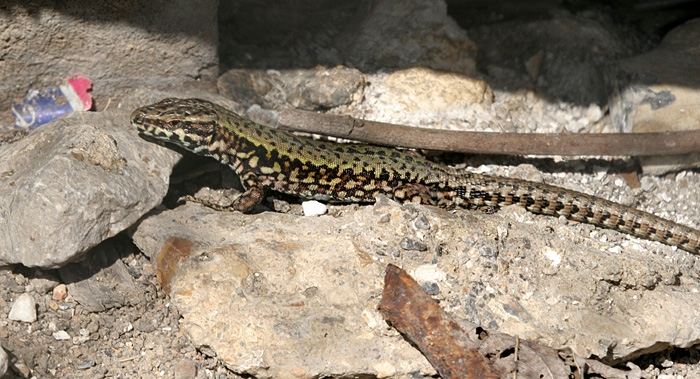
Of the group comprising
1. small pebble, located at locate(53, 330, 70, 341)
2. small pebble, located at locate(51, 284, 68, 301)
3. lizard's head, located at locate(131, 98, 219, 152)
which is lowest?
small pebble, located at locate(53, 330, 70, 341)

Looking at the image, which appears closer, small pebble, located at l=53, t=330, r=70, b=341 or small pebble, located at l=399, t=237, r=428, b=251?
small pebble, located at l=53, t=330, r=70, b=341

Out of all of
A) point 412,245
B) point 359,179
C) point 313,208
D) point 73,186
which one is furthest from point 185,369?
point 359,179

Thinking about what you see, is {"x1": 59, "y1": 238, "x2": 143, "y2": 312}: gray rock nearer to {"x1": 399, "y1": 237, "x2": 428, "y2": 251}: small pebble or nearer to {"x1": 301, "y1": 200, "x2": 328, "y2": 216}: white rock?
{"x1": 301, "y1": 200, "x2": 328, "y2": 216}: white rock

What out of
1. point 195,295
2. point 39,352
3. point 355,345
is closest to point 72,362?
point 39,352

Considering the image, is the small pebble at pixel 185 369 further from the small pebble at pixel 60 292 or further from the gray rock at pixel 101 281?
the small pebble at pixel 60 292

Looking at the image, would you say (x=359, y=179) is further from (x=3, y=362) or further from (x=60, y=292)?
(x=3, y=362)

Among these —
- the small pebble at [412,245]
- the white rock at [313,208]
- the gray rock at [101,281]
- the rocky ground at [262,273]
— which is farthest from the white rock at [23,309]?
the small pebble at [412,245]

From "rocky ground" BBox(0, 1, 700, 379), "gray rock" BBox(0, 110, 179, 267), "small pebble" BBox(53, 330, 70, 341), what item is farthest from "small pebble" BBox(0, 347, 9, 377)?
"gray rock" BBox(0, 110, 179, 267)
